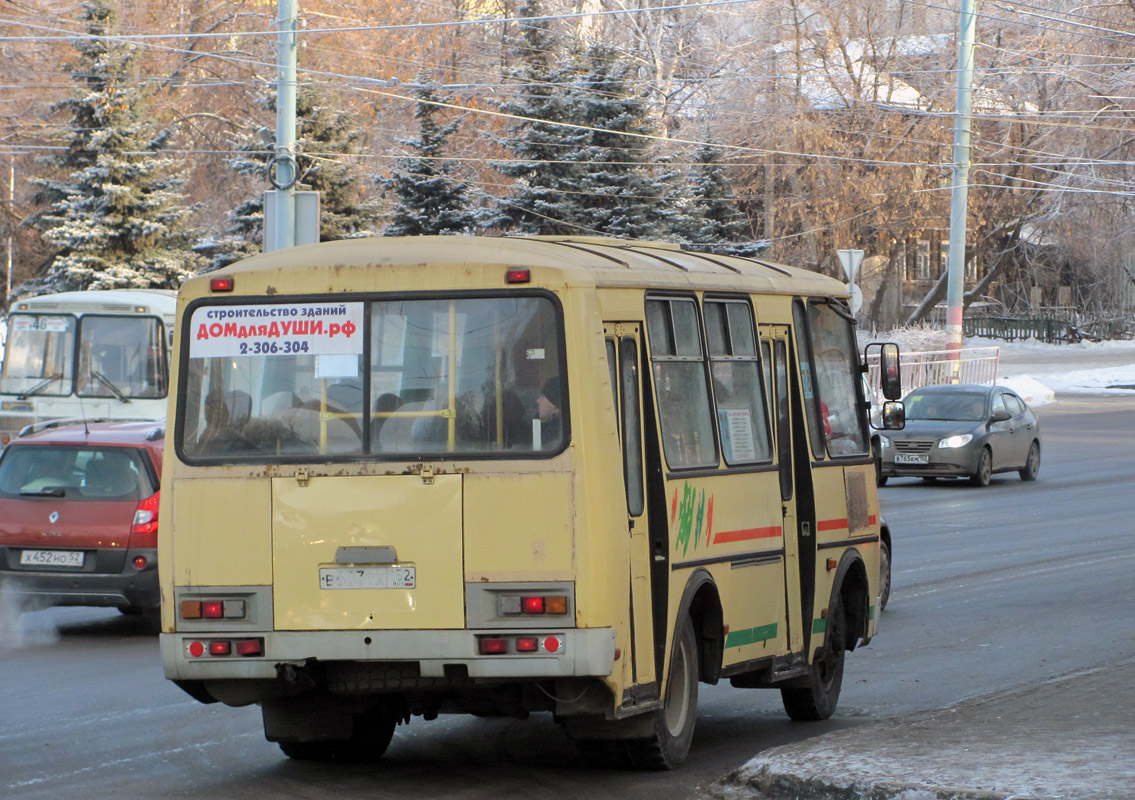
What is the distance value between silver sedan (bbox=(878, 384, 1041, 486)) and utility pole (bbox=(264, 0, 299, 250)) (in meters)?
9.67

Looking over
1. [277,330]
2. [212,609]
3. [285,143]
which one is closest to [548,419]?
[277,330]

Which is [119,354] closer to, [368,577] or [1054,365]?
[368,577]

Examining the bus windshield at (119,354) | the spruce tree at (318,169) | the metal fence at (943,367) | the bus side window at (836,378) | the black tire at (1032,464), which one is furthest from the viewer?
the metal fence at (943,367)

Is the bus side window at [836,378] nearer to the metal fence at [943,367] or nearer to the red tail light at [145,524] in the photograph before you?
the red tail light at [145,524]

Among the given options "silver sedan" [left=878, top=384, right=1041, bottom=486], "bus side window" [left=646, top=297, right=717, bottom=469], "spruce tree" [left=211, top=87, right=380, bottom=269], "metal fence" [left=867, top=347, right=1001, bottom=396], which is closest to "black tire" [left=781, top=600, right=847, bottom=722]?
"bus side window" [left=646, top=297, right=717, bottom=469]

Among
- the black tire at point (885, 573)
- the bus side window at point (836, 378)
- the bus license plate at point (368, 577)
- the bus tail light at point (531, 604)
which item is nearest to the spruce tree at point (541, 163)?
the black tire at point (885, 573)

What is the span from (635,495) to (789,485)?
5.78ft

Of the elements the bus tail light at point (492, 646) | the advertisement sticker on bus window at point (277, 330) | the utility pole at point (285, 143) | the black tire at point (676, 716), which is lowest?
the black tire at point (676, 716)

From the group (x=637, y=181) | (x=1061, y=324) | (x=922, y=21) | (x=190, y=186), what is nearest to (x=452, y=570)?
(x=637, y=181)

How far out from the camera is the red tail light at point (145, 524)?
12.1m

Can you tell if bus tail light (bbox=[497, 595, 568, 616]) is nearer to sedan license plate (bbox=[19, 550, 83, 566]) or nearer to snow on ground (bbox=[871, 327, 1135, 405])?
sedan license plate (bbox=[19, 550, 83, 566])

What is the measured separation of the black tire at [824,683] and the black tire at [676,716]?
1.40 metres

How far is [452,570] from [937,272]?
239 ft

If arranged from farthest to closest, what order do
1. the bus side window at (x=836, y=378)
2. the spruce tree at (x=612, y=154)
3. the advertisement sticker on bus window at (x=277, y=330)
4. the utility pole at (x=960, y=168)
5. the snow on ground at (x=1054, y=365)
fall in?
the snow on ground at (x=1054, y=365) < the spruce tree at (x=612, y=154) < the utility pole at (x=960, y=168) < the bus side window at (x=836, y=378) < the advertisement sticker on bus window at (x=277, y=330)
